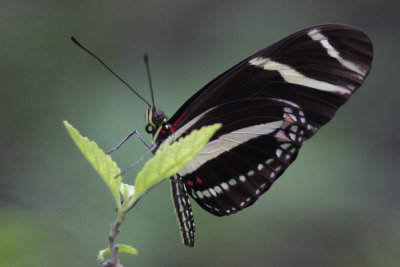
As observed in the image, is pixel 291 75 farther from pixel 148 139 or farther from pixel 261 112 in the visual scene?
pixel 148 139

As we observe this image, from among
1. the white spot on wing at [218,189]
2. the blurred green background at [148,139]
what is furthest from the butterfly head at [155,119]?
the blurred green background at [148,139]

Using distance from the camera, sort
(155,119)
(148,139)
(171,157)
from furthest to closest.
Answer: (148,139), (155,119), (171,157)

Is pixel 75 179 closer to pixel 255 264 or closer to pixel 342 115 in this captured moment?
pixel 255 264

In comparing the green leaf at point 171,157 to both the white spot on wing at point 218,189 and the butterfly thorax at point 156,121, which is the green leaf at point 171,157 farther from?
the white spot on wing at point 218,189

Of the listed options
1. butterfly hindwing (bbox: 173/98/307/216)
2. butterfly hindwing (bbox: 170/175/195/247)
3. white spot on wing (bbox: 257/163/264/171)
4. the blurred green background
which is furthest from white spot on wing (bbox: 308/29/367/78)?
the blurred green background

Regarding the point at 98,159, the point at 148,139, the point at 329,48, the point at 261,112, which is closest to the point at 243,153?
the point at 261,112

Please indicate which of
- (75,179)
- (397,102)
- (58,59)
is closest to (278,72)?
(75,179)

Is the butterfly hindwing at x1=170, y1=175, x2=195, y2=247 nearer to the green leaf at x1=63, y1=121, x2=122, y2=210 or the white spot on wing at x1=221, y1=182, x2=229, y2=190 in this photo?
the white spot on wing at x1=221, y1=182, x2=229, y2=190
